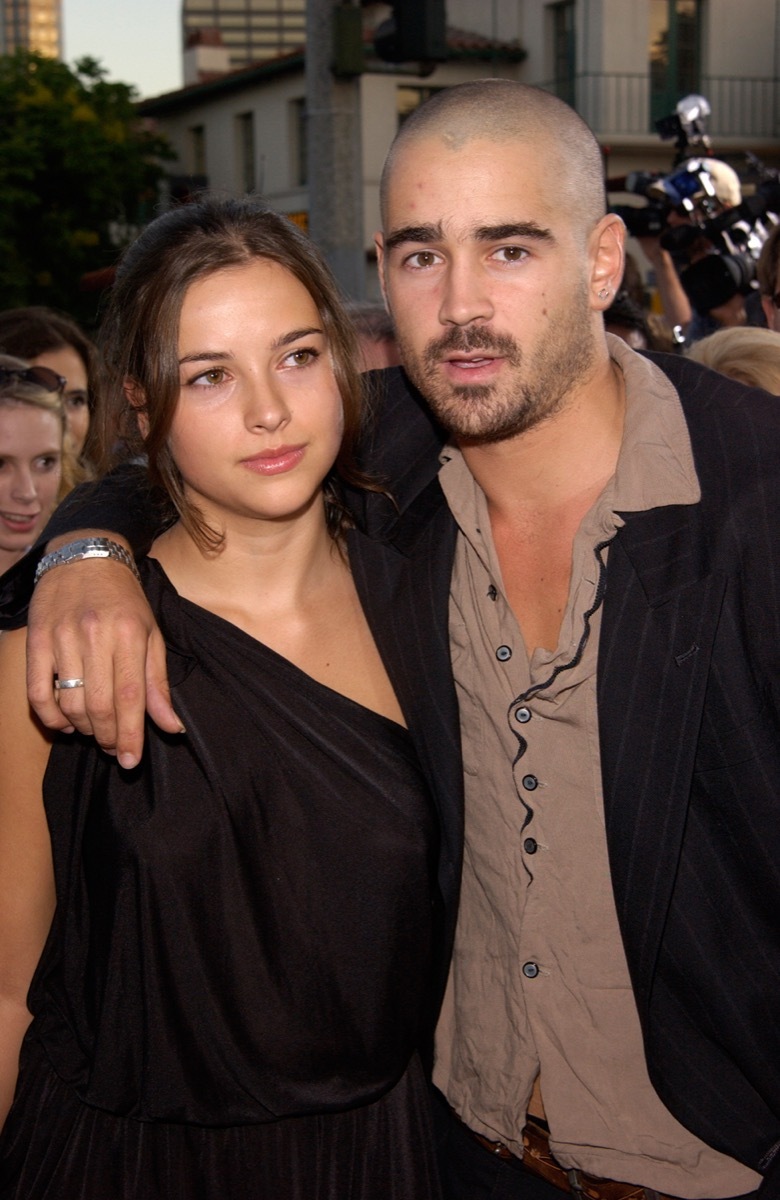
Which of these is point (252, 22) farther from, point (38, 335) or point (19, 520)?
point (19, 520)

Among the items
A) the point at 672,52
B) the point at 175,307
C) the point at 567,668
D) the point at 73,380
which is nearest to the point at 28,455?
the point at 73,380

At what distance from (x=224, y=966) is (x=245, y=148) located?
87.8 feet

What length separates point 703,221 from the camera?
591cm

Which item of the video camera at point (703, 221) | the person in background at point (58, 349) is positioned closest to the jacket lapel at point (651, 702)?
the person in background at point (58, 349)

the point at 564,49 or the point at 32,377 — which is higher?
the point at 564,49

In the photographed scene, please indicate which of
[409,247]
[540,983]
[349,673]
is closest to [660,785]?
[540,983]

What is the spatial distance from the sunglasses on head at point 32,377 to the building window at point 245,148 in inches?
932

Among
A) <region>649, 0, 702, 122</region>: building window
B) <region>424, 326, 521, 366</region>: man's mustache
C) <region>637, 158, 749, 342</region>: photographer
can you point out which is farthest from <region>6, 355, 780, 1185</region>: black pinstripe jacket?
<region>649, 0, 702, 122</region>: building window

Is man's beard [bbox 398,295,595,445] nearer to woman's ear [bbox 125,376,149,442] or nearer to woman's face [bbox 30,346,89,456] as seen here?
woman's ear [bbox 125,376,149,442]

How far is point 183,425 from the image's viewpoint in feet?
7.47

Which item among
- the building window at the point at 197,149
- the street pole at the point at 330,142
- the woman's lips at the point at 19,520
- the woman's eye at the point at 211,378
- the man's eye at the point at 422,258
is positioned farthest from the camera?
the building window at the point at 197,149

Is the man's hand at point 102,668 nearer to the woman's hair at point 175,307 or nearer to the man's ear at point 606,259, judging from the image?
the woman's hair at point 175,307

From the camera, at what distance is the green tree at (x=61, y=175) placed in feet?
84.7

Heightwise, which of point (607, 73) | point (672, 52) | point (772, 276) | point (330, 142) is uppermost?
point (672, 52)
